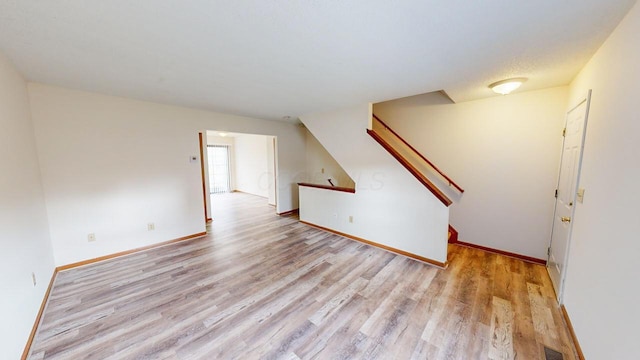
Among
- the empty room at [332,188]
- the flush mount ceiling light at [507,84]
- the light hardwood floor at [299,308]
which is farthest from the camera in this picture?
the flush mount ceiling light at [507,84]

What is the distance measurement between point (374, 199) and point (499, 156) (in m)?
1.85

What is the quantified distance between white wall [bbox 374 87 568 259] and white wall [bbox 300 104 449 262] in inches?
37.8

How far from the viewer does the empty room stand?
4.42 ft

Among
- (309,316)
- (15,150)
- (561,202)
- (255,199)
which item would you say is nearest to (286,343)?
(309,316)

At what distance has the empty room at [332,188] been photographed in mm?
1348

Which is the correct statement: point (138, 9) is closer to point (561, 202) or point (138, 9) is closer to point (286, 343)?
point (286, 343)

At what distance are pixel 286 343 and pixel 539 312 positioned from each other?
7.57 ft

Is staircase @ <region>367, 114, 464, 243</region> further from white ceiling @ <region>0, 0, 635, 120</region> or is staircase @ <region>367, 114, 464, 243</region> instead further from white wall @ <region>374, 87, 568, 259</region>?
white ceiling @ <region>0, 0, 635, 120</region>

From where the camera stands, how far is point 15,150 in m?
1.87

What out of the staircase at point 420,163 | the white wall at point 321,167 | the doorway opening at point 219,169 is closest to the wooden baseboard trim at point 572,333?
the staircase at point 420,163

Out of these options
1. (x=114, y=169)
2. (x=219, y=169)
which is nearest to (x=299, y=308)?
(x=114, y=169)

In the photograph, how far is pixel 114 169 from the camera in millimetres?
3010

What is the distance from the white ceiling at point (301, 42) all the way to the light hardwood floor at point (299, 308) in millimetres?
2279

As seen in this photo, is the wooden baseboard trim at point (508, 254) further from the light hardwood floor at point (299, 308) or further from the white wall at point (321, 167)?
the white wall at point (321, 167)
